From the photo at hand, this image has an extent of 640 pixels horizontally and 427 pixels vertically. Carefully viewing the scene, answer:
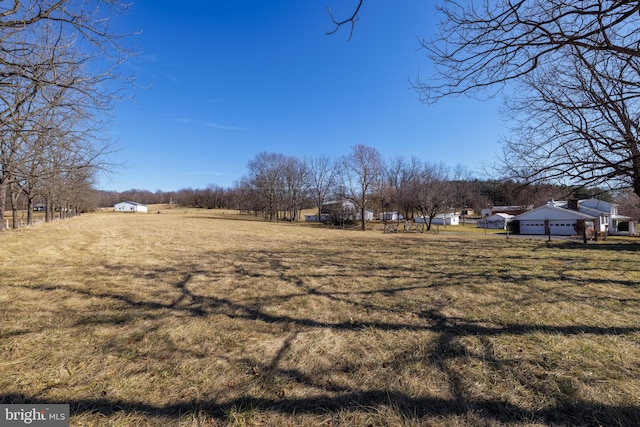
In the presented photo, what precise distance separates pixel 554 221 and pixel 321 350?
46.5m

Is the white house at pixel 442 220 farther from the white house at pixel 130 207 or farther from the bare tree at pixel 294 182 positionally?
the white house at pixel 130 207

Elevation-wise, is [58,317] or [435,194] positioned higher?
[435,194]

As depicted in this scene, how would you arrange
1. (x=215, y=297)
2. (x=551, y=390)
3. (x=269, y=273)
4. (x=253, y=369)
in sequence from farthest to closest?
(x=269, y=273) < (x=215, y=297) < (x=253, y=369) < (x=551, y=390)

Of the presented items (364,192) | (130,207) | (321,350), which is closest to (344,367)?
(321,350)

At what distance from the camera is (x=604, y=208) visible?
40.0 metres

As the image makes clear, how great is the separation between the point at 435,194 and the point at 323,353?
39.4 meters

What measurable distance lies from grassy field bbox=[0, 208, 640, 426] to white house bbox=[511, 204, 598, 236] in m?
39.0

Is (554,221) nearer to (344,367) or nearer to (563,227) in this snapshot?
(563,227)

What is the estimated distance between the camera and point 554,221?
3612cm

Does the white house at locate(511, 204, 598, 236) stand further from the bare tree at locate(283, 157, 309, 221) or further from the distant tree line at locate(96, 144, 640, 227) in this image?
the bare tree at locate(283, 157, 309, 221)

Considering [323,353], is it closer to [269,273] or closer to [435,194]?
[269,273]

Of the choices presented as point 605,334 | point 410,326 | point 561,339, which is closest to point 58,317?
point 410,326

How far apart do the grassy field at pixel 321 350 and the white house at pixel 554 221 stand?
128 feet

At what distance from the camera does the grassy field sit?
2.18m
